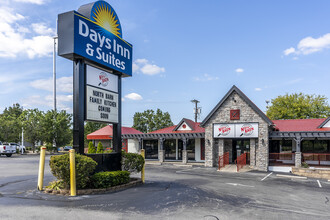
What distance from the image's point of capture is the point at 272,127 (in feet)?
79.7

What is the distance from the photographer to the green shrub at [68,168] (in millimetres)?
9805

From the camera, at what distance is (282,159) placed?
2408 centimetres

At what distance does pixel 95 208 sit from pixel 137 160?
4.92 metres

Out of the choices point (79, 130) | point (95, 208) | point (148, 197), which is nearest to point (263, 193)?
point (148, 197)

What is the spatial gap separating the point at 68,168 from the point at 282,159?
2042cm

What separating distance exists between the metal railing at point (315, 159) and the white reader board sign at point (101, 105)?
18534mm

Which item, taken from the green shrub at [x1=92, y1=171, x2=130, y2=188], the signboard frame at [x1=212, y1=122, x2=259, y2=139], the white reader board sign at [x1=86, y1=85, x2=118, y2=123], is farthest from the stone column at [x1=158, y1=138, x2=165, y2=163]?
the green shrub at [x1=92, y1=171, x2=130, y2=188]

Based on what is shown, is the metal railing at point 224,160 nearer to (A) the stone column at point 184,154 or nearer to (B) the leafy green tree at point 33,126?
(A) the stone column at point 184,154

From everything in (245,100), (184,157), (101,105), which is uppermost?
(245,100)

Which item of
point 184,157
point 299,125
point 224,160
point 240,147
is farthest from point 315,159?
point 184,157

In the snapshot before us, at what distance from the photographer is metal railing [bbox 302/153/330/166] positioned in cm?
2298

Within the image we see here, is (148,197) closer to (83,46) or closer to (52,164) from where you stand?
(52,164)

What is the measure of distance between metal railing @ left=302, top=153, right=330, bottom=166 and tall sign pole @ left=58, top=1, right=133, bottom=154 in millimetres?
18311

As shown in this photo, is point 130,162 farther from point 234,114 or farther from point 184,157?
point 184,157
